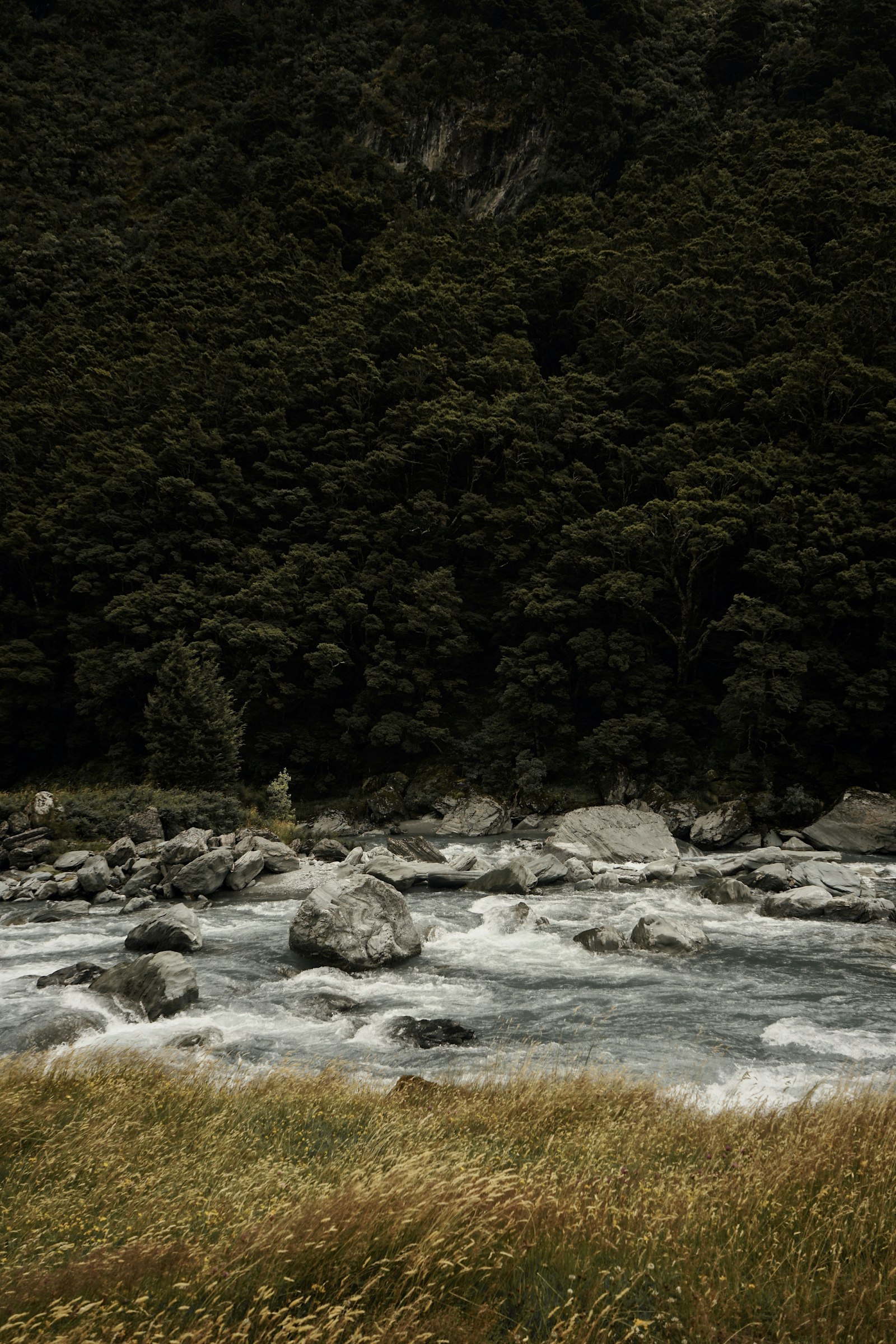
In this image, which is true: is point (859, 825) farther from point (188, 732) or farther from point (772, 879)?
point (188, 732)

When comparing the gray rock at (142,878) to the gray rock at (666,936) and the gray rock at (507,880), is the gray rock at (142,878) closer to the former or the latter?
the gray rock at (507,880)

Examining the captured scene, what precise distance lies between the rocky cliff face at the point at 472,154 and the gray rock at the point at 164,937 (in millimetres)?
96659

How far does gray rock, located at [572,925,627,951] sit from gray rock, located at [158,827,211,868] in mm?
11215

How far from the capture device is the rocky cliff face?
91250 mm

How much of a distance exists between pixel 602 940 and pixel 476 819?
19.8m

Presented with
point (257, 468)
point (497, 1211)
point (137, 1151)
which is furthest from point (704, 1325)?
point (257, 468)

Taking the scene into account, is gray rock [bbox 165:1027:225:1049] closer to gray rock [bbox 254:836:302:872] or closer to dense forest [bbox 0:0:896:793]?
gray rock [bbox 254:836:302:872]

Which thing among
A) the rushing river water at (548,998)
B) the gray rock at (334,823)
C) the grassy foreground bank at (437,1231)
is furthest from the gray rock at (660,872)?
the grassy foreground bank at (437,1231)

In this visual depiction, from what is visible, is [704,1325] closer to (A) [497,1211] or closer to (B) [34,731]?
(A) [497,1211]

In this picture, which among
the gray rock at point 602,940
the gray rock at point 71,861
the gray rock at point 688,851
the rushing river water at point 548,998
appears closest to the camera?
the rushing river water at point 548,998

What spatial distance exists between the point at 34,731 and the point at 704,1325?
159 feet

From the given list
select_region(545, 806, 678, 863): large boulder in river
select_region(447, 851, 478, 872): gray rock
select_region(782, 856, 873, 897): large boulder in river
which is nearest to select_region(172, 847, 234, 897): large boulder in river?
select_region(447, 851, 478, 872): gray rock

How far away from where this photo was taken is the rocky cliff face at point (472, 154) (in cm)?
9125

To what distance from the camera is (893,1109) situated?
6.12 meters
